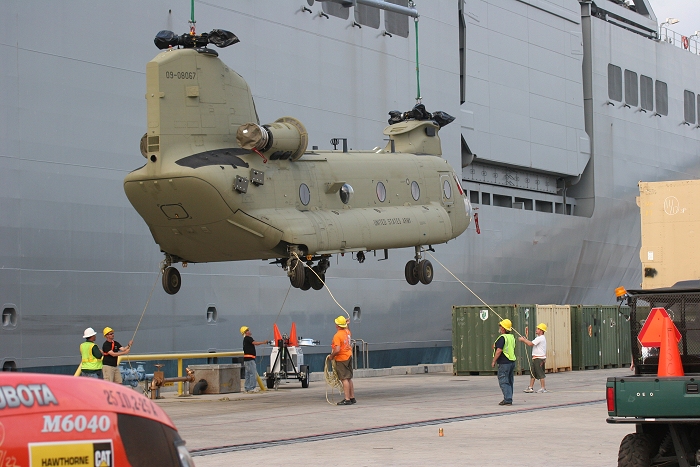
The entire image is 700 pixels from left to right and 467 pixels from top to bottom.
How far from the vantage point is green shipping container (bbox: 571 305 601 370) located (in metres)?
36.4

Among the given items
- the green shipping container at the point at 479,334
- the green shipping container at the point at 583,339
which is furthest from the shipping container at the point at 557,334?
the green shipping container at the point at 479,334

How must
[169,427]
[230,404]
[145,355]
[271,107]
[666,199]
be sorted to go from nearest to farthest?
[169,427] → [666,199] → [230,404] → [145,355] → [271,107]

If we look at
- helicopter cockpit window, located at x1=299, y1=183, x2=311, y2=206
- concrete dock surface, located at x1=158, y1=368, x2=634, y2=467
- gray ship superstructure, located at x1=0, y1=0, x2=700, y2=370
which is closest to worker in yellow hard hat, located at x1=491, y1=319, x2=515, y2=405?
concrete dock surface, located at x1=158, y1=368, x2=634, y2=467

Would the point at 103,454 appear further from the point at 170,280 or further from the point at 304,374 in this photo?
the point at 304,374

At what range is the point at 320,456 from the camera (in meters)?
13.3

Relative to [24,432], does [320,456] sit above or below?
below

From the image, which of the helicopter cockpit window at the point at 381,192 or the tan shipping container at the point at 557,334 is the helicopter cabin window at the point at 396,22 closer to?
the tan shipping container at the point at 557,334

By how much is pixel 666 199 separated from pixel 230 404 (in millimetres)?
10173

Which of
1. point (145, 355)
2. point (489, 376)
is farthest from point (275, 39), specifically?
point (489, 376)

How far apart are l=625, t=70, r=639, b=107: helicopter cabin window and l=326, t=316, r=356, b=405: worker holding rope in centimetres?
3012

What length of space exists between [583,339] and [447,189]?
13882 millimetres

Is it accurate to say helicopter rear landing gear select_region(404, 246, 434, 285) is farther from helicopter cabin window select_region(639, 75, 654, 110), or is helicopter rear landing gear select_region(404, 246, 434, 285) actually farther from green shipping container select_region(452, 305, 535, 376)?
helicopter cabin window select_region(639, 75, 654, 110)

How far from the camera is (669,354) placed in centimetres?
975

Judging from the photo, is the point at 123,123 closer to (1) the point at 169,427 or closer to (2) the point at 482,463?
(2) the point at 482,463
